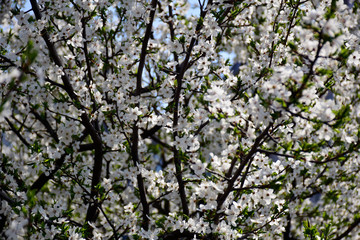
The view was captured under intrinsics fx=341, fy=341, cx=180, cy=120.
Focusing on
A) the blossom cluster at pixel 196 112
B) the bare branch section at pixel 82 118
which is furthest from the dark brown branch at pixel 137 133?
the bare branch section at pixel 82 118

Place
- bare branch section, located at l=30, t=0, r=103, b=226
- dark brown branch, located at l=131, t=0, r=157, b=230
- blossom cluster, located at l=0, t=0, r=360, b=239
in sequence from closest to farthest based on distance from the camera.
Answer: blossom cluster, located at l=0, t=0, r=360, b=239
dark brown branch, located at l=131, t=0, r=157, b=230
bare branch section, located at l=30, t=0, r=103, b=226

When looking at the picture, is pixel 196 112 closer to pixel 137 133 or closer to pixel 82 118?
pixel 137 133

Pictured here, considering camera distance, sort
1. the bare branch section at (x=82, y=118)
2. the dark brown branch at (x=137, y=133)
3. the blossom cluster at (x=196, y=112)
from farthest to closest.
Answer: the bare branch section at (x=82, y=118)
the dark brown branch at (x=137, y=133)
the blossom cluster at (x=196, y=112)

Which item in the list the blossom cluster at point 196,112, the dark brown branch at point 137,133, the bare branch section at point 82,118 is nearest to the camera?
the blossom cluster at point 196,112

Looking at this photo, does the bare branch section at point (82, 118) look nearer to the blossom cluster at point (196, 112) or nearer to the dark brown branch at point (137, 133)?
the blossom cluster at point (196, 112)

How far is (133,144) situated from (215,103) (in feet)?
5.83

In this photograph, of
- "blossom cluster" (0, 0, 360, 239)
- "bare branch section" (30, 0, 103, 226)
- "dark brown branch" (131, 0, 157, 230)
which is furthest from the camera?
→ "bare branch section" (30, 0, 103, 226)

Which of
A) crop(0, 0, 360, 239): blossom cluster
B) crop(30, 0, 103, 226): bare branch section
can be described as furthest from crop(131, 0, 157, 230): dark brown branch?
crop(30, 0, 103, 226): bare branch section

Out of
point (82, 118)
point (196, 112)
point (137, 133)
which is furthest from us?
point (82, 118)

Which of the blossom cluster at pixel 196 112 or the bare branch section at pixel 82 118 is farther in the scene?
the bare branch section at pixel 82 118

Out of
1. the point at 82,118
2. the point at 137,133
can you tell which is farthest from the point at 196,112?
the point at 82,118

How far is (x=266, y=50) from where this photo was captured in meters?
4.87

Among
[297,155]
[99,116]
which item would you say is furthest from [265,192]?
[99,116]

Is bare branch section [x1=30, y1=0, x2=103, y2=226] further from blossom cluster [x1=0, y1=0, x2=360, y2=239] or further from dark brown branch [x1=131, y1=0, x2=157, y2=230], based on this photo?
dark brown branch [x1=131, y1=0, x2=157, y2=230]
